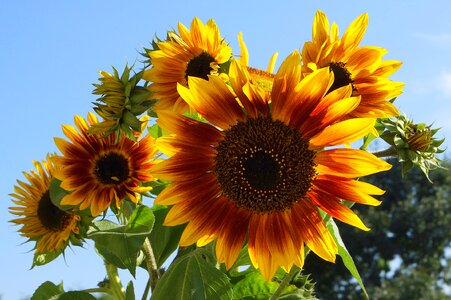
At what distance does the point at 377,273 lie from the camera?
51.3 feet

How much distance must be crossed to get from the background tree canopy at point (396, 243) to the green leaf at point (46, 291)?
13.2 m

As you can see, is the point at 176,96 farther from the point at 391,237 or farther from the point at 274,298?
the point at 391,237

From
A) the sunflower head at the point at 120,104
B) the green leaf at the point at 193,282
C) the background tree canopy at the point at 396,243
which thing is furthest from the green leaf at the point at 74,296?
the background tree canopy at the point at 396,243

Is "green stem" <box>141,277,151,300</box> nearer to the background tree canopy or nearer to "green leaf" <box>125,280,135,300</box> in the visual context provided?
"green leaf" <box>125,280,135,300</box>

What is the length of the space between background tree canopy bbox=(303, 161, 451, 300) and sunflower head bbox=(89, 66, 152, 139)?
13593 mm

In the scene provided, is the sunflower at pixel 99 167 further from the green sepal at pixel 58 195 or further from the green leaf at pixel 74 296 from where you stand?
the green leaf at pixel 74 296

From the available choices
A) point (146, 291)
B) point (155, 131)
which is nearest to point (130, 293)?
point (146, 291)

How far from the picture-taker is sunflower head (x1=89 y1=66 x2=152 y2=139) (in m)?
1.34

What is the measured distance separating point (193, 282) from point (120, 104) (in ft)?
1.16

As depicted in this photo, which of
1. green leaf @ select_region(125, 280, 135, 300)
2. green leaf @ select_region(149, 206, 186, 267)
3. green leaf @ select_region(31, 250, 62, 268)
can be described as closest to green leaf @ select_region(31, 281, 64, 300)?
green leaf @ select_region(31, 250, 62, 268)

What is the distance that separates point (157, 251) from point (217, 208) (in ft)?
1.12

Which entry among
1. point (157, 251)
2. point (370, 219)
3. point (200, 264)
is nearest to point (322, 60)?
point (200, 264)

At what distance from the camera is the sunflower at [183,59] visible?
1394mm

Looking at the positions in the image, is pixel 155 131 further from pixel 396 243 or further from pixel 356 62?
pixel 396 243
